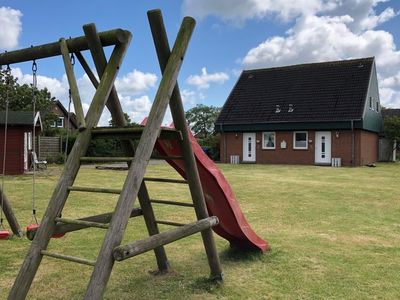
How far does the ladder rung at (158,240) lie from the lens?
3.08m

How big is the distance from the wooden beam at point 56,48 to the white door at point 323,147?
25076 mm

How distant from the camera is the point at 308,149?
28.9 metres

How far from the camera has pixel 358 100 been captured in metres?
27.7

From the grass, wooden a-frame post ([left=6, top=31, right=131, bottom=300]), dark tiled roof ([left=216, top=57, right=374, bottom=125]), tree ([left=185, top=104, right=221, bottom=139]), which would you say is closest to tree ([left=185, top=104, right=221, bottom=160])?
tree ([left=185, top=104, right=221, bottom=139])

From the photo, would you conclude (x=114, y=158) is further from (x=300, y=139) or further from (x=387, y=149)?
(x=387, y=149)

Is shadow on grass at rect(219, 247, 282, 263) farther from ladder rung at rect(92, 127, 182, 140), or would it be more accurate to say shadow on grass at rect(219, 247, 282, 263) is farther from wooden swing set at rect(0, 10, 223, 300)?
ladder rung at rect(92, 127, 182, 140)

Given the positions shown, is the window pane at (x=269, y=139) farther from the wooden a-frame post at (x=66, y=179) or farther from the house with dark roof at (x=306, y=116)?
the wooden a-frame post at (x=66, y=179)

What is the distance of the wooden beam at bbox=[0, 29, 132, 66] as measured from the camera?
12.6 ft

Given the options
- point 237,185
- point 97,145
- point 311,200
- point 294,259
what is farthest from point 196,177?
point 97,145

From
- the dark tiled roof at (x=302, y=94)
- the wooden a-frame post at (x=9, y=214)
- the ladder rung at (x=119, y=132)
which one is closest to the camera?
the ladder rung at (x=119, y=132)

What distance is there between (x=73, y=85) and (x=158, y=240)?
1525mm

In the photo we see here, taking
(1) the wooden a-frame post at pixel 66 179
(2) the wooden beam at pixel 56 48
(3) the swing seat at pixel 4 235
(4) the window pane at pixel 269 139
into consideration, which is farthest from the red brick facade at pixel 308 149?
(1) the wooden a-frame post at pixel 66 179

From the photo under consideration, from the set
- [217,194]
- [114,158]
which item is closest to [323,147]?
[217,194]

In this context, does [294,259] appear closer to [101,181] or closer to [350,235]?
[350,235]
